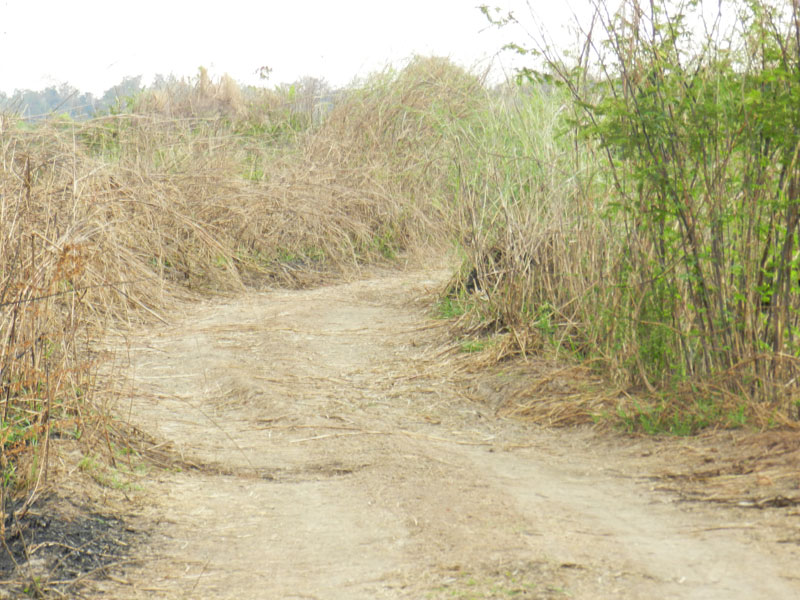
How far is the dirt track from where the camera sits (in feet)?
9.11

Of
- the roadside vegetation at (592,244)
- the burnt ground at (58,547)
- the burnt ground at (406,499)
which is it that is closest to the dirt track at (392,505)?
the burnt ground at (406,499)

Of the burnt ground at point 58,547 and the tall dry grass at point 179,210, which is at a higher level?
the tall dry grass at point 179,210

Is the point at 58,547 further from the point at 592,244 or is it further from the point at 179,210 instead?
the point at 179,210

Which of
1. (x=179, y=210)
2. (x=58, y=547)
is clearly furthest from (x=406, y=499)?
(x=179, y=210)

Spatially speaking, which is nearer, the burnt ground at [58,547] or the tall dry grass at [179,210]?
the burnt ground at [58,547]

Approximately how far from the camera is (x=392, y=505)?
11.6 feet

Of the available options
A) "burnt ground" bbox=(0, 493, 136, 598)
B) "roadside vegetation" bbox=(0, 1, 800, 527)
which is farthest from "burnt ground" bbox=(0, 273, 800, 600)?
"roadside vegetation" bbox=(0, 1, 800, 527)

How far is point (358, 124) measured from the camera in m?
12.4

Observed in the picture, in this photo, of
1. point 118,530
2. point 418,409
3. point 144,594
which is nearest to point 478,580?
point 144,594

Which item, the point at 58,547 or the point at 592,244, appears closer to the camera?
the point at 58,547

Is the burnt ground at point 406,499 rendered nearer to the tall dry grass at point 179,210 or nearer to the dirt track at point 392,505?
the dirt track at point 392,505

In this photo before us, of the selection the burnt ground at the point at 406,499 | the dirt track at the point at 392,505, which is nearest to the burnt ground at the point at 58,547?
the burnt ground at the point at 406,499

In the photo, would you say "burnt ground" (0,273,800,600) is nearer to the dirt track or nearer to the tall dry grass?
the dirt track

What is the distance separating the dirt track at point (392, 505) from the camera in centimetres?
278
